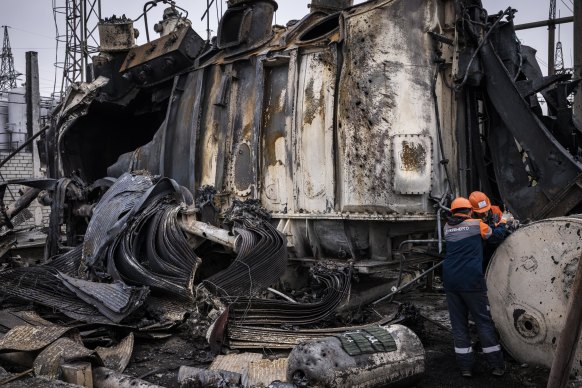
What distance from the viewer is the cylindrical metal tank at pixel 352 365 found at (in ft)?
10.9

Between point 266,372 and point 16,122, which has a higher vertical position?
point 16,122

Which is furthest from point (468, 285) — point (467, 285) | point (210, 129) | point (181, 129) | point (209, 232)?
point (181, 129)

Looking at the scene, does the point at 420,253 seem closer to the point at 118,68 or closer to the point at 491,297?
the point at 491,297

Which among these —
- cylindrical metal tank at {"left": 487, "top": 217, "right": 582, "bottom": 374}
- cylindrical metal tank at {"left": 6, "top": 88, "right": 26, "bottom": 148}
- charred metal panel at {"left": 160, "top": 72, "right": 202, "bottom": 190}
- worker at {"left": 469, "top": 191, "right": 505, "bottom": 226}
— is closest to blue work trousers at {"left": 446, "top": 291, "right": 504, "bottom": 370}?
cylindrical metal tank at {"left": 487, "top": 217, "right": 582, "bottom": 374}

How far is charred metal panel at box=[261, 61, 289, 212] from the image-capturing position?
6148 millimetres

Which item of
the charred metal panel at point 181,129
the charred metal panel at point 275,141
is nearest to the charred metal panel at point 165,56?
the charred metal panel at point 181,129

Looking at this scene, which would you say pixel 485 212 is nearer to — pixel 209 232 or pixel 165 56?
pixel 209 232

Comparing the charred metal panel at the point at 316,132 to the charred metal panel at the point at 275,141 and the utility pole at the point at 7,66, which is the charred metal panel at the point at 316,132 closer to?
the charred metal panel at the point at 275,141

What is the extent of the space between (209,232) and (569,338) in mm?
4011

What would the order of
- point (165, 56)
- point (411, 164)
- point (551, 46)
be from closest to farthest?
1. point (411, 164)
2. point (165, 56)
3. point (551, 46)

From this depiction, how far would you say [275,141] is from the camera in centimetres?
623

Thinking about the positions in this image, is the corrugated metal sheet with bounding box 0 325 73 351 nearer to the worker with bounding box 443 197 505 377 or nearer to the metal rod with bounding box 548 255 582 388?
the worker with bounding box 443 197 505 377

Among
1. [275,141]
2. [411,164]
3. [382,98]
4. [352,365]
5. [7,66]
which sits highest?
[7,66]

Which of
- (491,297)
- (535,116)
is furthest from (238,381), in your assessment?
(535,116)
